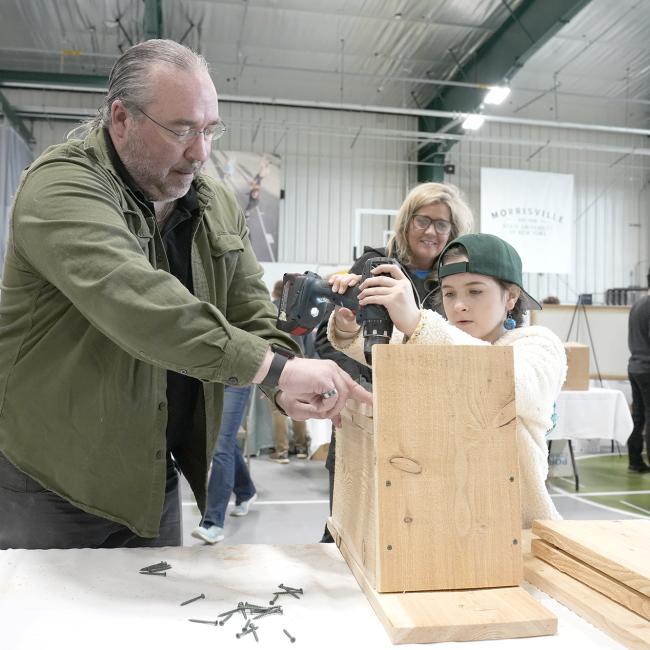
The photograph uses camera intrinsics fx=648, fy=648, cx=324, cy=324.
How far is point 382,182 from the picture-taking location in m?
10.0

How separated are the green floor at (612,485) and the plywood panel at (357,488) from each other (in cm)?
369

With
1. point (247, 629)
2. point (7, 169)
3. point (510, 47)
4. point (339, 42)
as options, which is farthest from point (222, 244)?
point (339, 42)

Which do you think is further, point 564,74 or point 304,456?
point 564,74

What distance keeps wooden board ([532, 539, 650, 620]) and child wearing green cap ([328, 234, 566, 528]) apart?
172mm

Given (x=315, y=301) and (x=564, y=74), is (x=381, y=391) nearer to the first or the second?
(x=315, y=301)

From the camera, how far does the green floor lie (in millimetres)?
4715

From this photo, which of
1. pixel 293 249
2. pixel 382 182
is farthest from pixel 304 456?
pixel 382 182

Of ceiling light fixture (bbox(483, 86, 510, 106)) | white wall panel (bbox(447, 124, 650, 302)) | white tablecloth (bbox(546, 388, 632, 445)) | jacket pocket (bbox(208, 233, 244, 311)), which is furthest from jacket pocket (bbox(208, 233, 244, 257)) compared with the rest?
white wall panel (bbox(447, 124, 650, 302))

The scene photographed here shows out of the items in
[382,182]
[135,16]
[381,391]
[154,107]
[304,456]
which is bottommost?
[304,456]

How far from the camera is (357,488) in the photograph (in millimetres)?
1301

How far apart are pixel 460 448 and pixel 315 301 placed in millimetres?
485

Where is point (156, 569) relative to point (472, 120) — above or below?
below

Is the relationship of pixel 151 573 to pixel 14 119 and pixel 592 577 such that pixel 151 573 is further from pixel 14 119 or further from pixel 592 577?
pixel 14 119

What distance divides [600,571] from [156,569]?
0.79 meters
